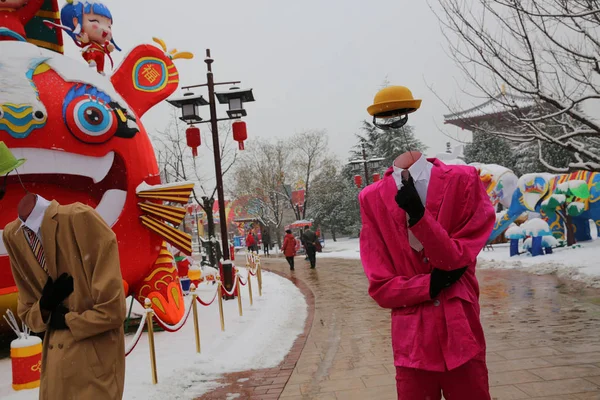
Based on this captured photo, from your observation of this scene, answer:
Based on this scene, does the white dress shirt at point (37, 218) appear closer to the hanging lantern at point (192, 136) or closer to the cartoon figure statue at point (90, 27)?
the cartoon figure statue at point (90, 27)

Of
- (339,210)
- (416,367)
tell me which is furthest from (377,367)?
(339,210)

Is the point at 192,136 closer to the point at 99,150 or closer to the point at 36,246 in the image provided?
the point at 99,150

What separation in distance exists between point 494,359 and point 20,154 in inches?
249

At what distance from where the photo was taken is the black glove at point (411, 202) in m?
2.27

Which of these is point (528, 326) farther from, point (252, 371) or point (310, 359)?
point (252, 371)

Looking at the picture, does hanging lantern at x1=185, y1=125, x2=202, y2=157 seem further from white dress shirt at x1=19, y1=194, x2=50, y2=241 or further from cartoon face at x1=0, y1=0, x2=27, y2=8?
white dress shirt at x1=19, y1=194, x2=50, y2=241

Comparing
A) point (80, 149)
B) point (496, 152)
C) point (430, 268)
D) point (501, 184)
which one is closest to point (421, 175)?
point (430, 268)

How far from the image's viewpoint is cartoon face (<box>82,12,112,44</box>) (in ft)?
25.8

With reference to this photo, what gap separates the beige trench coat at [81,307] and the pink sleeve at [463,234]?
1591 mm

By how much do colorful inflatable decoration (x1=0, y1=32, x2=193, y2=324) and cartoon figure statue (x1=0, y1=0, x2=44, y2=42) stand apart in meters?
0.30

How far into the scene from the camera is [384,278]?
2.49 metres

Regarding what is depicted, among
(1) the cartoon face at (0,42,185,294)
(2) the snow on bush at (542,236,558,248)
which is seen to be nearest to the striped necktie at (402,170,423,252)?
(1) the cartoon face at (0,42,185,294)

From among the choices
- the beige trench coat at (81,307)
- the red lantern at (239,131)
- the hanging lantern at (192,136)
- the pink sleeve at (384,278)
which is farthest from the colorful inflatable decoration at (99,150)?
the pink sleeve at (384,278)

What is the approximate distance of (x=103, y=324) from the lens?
2.43m
